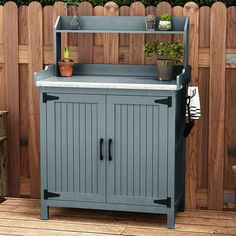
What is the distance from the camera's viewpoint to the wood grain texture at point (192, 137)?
5312 mm

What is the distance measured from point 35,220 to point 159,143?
3.61ft

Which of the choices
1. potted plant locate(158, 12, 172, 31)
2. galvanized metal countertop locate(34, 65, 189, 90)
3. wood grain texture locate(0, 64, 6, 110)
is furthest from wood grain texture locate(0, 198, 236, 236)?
potted plant locate(158, 12, 172, 31)

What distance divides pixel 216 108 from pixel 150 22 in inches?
32.4

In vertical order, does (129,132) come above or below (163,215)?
above

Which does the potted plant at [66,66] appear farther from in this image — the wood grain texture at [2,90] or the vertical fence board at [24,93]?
the wood grain texture at [2,90]

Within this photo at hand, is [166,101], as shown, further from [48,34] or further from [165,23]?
[48,34]

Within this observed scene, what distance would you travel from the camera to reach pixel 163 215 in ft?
17.5

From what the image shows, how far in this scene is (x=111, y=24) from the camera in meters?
5.36

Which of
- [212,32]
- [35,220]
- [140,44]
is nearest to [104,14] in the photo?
[140,44]

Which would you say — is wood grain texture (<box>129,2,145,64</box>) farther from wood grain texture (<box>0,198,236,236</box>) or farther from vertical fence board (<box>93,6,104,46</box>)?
wood grain texture (<box>0,198,236,236</box>)

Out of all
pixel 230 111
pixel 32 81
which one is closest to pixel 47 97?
pixel 32 81

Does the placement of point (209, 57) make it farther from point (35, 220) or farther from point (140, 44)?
point (35, 220)

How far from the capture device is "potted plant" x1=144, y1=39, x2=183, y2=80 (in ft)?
16.8

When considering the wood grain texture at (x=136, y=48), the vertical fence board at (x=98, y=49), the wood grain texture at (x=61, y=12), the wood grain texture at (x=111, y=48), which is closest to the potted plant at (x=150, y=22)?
the wood grain texture at (x=136, y=48)
